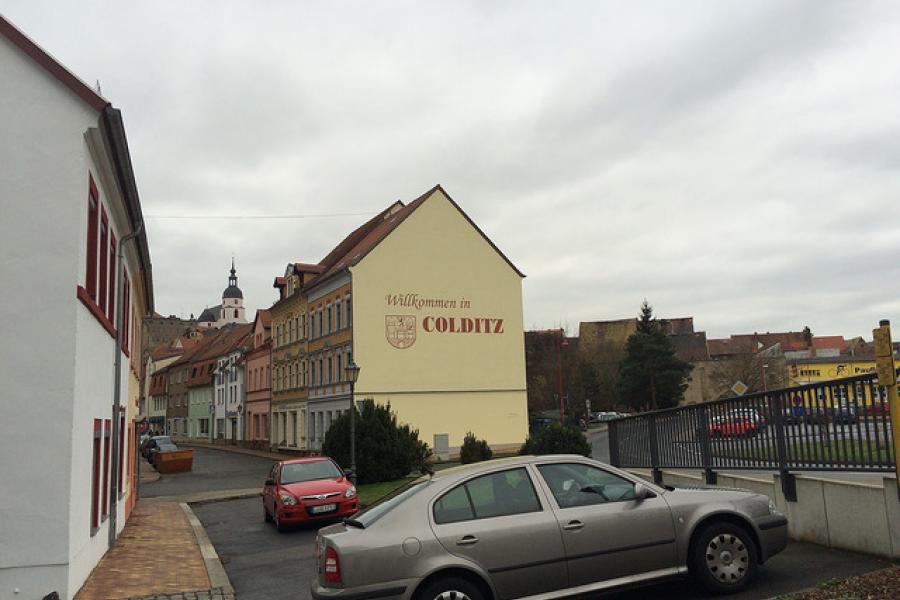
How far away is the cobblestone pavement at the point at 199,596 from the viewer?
943 centimetres

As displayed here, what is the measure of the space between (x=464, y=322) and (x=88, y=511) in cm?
3019

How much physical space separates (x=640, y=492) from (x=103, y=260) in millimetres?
9364

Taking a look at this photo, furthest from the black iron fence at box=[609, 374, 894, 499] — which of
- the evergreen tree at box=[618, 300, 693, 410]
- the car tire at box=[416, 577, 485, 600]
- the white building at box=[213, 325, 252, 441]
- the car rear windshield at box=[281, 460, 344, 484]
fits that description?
the white building at box=[213, 325, 252, 441]

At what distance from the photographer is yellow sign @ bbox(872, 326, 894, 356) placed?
7.51 meters

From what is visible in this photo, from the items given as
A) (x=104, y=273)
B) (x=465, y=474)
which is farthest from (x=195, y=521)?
(x=465, y=474)

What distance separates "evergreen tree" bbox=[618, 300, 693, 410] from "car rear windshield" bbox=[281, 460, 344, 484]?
165 feet

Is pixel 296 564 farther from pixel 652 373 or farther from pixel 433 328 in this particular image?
pixel 652 373

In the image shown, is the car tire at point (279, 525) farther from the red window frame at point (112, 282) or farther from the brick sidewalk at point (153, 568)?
the red window frame at point (112, 282)

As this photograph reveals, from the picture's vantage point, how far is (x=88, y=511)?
1054cm

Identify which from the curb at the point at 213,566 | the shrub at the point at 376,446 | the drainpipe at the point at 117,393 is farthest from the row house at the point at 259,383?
the drainpipe at the point at 117,393

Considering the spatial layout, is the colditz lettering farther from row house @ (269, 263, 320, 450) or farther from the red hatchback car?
the red hatchback car


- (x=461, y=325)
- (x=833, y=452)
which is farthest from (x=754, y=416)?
(x=461, y=325)

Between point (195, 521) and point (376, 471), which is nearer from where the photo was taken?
point (195, 521)

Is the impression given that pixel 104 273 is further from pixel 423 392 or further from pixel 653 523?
pixel 423 392
